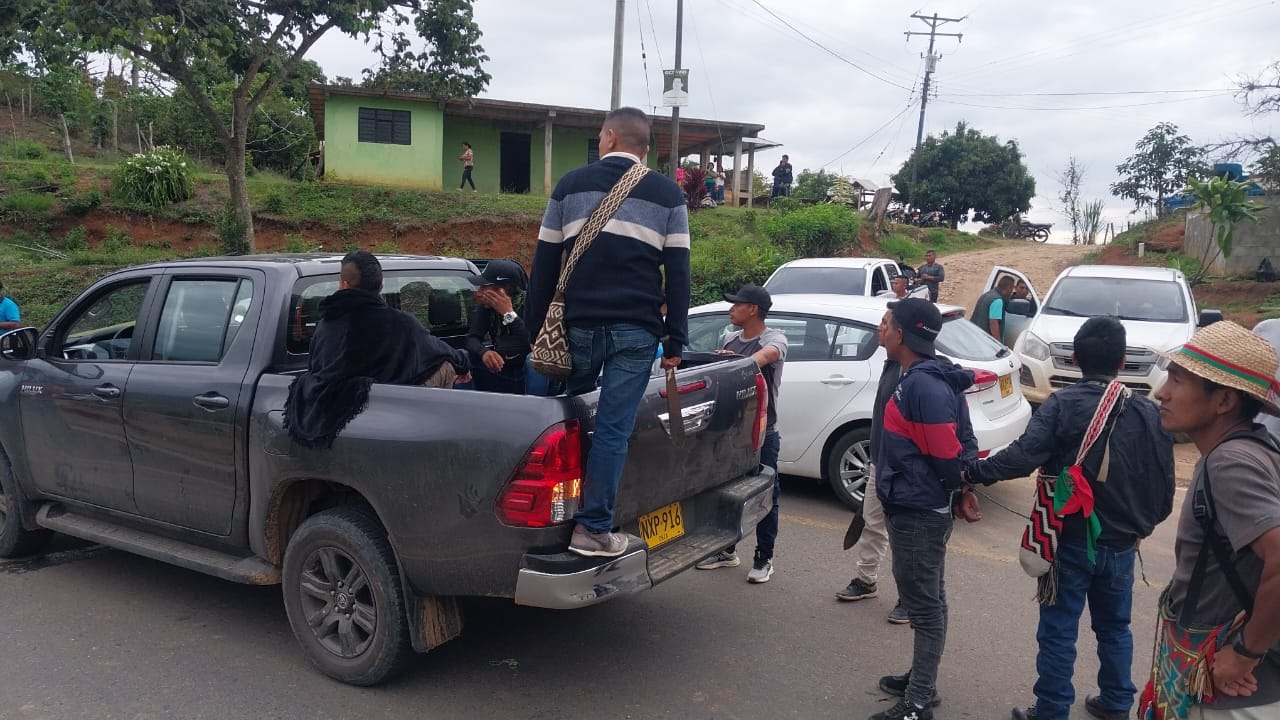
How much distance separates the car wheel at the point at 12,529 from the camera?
5145mm

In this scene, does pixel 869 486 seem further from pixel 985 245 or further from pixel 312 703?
pixel 985 245

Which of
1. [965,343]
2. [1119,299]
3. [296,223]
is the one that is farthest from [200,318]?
[296,223]

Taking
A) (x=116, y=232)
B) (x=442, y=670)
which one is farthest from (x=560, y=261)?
(x=116, y=232)

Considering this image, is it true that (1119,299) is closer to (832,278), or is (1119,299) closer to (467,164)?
(832,278)

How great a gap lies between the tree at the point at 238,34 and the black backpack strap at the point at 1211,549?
13.4 metres

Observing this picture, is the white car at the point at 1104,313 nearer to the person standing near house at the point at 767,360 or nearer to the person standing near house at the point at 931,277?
the person standing near house at the point at 931,277

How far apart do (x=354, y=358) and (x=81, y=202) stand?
66.2 feet

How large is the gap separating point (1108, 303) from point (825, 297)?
551 centimetres

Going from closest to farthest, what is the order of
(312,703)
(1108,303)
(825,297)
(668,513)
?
(312,703) < (668,513) < (825,297) < (1108,303)

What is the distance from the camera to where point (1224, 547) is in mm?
2197

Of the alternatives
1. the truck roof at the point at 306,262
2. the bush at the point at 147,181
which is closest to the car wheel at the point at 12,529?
the truck roof at the point at 306,262

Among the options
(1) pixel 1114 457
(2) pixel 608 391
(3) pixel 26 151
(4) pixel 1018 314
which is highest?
(3) pixel 26 151

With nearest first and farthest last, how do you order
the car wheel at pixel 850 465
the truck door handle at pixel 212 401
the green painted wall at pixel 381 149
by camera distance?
the truck door handle at pixel 212 401
the car wheel at pixel 850 465
the green painted wall at pixel 381 149

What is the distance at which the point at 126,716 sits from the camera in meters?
3.53
